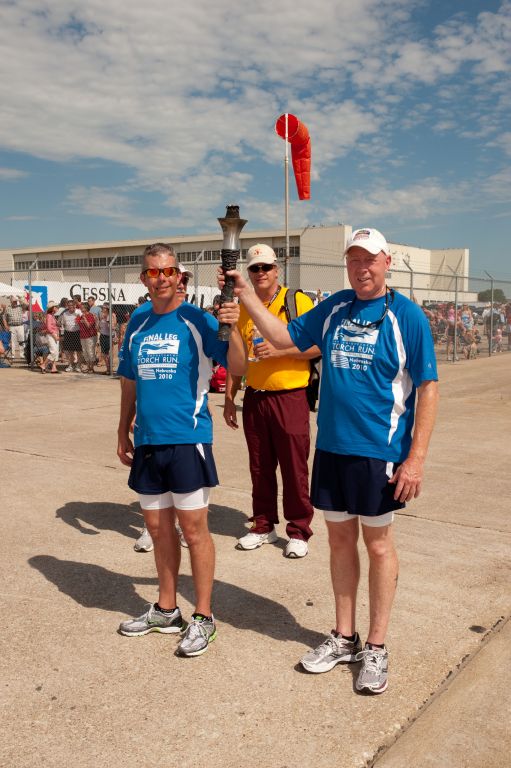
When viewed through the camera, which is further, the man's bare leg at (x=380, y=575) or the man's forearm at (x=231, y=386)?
Result: the man's forearm at (x=231, y=386)

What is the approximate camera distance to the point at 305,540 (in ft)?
14.8

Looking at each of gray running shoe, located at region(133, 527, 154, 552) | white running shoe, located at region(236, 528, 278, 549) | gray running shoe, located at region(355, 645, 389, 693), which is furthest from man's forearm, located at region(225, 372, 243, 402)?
gray running shoe, located at region(355, 645, 389, 693)

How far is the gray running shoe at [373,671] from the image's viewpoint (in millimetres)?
2812

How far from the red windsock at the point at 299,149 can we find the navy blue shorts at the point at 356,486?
28.3ft

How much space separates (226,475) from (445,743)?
4191mm

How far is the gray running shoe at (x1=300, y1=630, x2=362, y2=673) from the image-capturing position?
3.00 m

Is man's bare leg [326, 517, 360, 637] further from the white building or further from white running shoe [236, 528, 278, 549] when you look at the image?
the white building

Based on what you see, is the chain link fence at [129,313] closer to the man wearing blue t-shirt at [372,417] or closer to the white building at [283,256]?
the white building at [283,256]

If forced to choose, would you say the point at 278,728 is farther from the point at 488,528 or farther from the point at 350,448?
the point at 488,528

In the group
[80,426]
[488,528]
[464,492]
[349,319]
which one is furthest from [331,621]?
[80,426]

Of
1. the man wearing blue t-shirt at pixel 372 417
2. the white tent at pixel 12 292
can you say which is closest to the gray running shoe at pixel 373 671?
the man wearing blue t-shirt at pixel 372 417

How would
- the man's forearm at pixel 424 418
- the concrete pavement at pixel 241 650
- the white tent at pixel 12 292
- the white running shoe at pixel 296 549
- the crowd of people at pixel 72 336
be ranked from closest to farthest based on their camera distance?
the concrete pavement at pixel 241 650, the man's forearm at pixel 424 418, the white running shoe at pixel 296 549, the crowd of people at pixel 72 336, the white tent at pixel 12 292

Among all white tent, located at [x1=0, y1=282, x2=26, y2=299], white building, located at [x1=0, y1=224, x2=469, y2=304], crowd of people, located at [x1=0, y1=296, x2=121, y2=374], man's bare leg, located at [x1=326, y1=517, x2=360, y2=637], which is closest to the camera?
man's bare leg, located at [x1=326, y1=517, x2=360, y2=637]

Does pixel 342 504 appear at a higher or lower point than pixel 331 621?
higher
